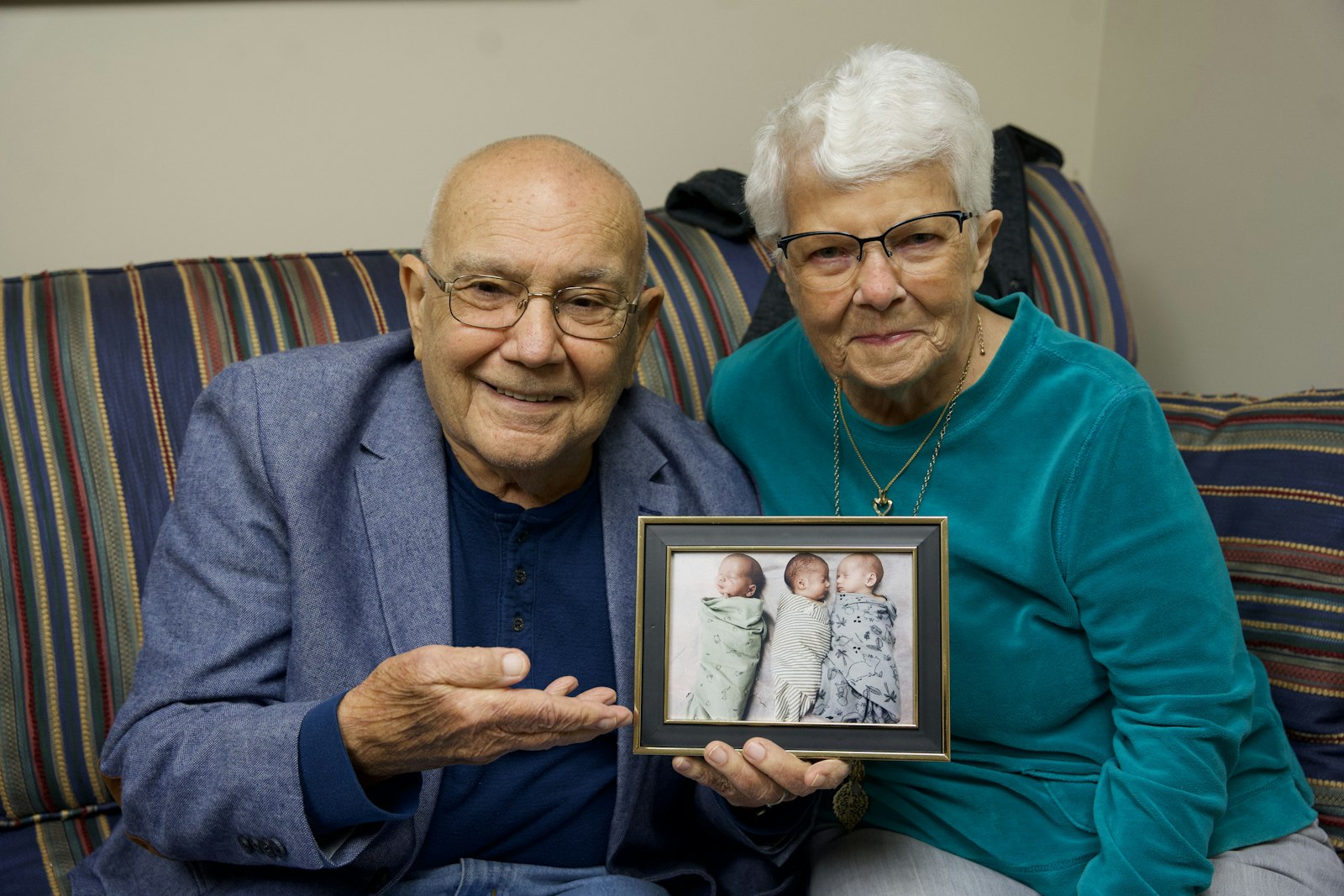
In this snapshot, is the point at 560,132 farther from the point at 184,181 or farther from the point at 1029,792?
the point at 1029,792

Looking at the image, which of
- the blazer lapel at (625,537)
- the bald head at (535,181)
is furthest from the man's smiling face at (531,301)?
the blazer lapel at (625,537)

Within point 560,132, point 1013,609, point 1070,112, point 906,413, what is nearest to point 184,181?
point 560,132

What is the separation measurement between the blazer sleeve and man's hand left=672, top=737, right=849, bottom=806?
417 mm

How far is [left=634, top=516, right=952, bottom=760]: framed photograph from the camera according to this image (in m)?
1.31

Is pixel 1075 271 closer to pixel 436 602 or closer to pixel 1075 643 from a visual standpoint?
pixel 1075 643

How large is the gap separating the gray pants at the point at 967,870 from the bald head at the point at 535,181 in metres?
0.86

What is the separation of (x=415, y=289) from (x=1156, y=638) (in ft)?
3.50

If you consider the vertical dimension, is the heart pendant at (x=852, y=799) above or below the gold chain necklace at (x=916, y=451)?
below

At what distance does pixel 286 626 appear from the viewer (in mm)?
1429

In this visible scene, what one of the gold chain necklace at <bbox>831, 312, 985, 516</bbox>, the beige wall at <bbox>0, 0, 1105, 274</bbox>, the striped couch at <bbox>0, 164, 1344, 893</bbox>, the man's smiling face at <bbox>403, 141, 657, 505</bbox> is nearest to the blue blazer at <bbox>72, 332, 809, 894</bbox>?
the man's smiling face at <bbox>403, 141, 657, 505</bbox>

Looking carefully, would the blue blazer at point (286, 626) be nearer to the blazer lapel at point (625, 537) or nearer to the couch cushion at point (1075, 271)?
the blazer lapel at point (625, 537)

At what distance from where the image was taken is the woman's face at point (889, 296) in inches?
54.9

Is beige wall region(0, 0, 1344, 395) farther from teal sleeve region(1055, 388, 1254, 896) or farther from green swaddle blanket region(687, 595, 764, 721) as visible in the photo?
green swaddle blanket region(687, 595, 764, 721)

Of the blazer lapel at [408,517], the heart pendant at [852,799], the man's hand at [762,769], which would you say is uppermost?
the blazer lapel at [408,517]
